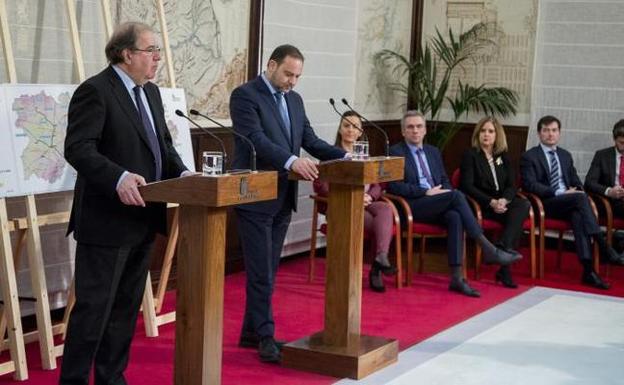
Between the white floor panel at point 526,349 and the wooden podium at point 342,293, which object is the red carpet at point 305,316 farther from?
the white floor panel at point 526,349

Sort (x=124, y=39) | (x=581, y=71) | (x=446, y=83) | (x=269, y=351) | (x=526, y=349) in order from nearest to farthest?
(x=124, y=39) → (x=269, y=351) → (x=526, y=349) → (x=581, y=71) → (x=446, y=83)

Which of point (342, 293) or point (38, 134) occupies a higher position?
point (38, 134)

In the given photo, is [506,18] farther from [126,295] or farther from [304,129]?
[126,295]

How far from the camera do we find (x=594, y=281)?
26.8ft

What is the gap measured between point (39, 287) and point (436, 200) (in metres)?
3.39

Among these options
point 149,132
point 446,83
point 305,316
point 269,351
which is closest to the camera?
point 149,132

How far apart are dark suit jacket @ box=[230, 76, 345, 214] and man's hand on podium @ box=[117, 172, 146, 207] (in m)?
1.31

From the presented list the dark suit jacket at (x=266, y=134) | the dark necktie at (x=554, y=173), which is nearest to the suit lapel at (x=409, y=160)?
the dark necktie at (x=554, y=173)

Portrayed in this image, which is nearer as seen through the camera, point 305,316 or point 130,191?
point 130,191

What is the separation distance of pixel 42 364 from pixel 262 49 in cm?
331

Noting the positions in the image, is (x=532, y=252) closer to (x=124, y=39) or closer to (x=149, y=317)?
(x=149, y=317)

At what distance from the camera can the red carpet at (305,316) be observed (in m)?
5.28

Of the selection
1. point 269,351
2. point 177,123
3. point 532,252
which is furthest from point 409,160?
point 269,351

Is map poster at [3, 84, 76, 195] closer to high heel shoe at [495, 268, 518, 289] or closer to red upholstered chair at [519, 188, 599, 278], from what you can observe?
high heel shoe at [495, 268, 518, 289]
